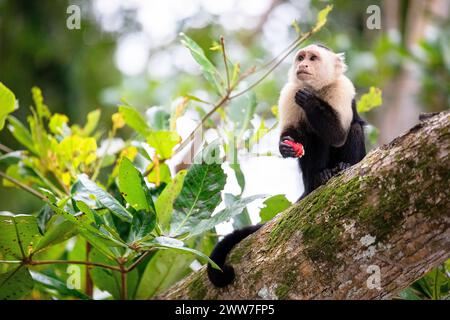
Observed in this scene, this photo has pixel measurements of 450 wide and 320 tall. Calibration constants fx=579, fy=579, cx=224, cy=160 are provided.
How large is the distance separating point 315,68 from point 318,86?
0.40ft

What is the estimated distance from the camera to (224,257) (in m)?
2.69

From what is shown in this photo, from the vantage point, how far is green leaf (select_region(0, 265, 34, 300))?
272 cm

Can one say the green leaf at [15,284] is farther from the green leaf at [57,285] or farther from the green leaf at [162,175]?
the green leaf at [162,175]

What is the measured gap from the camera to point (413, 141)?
7.24 ft

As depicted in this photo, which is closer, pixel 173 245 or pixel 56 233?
pixel 173 245

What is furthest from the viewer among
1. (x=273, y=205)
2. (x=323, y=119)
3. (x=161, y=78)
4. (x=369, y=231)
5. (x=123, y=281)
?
(x=161, y=78)

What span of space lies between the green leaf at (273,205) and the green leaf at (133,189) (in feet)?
2.90

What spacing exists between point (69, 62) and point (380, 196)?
6.01 metres

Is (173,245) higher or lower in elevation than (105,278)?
higher

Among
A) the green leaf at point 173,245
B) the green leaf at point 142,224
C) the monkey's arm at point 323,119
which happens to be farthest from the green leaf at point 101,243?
the monkey's arm at point 323,119

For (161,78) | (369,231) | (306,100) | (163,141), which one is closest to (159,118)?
(163,141)

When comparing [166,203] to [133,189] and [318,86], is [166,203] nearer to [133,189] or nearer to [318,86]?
[133,189]

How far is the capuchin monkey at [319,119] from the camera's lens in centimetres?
358

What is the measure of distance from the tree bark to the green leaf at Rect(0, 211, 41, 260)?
36.6 inches
